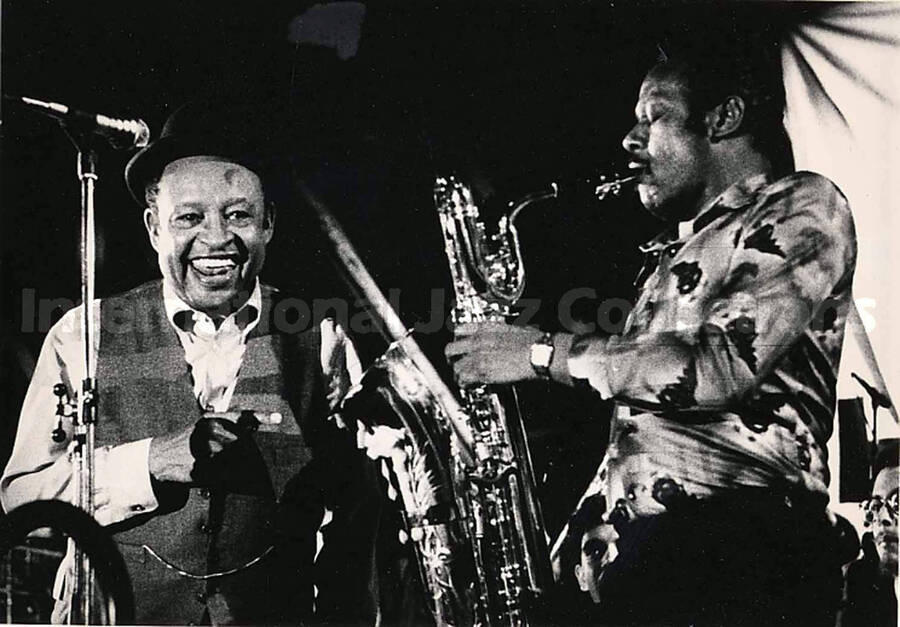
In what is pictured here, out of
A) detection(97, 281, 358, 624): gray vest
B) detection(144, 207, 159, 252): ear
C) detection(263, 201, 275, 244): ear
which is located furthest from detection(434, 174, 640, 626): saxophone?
detection(144, 207, 159, 252): ear

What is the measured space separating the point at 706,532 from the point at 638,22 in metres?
1.45

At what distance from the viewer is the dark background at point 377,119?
254 cm

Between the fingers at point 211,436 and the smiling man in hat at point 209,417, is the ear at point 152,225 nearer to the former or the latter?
the smiling man in hat at point 209,417

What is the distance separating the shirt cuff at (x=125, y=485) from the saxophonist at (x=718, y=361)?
0.92 m

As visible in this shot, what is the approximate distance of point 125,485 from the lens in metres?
2.52

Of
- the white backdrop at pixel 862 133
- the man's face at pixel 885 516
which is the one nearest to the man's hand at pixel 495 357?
the white backdrop at pixel 862 133

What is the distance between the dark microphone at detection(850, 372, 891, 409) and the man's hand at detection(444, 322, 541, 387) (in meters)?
0.92

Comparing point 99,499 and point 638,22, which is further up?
point 638,22

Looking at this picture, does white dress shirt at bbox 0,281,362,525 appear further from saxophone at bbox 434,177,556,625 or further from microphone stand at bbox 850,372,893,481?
microphone stand at bbox 850,372,893,481

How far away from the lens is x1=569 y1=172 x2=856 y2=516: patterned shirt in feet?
8.05

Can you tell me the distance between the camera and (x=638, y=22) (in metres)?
2.57

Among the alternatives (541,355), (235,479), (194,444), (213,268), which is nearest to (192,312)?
(213,268)

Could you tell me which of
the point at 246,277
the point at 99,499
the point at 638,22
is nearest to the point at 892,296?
the point at 638,22

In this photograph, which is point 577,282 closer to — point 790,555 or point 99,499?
point 790,555
